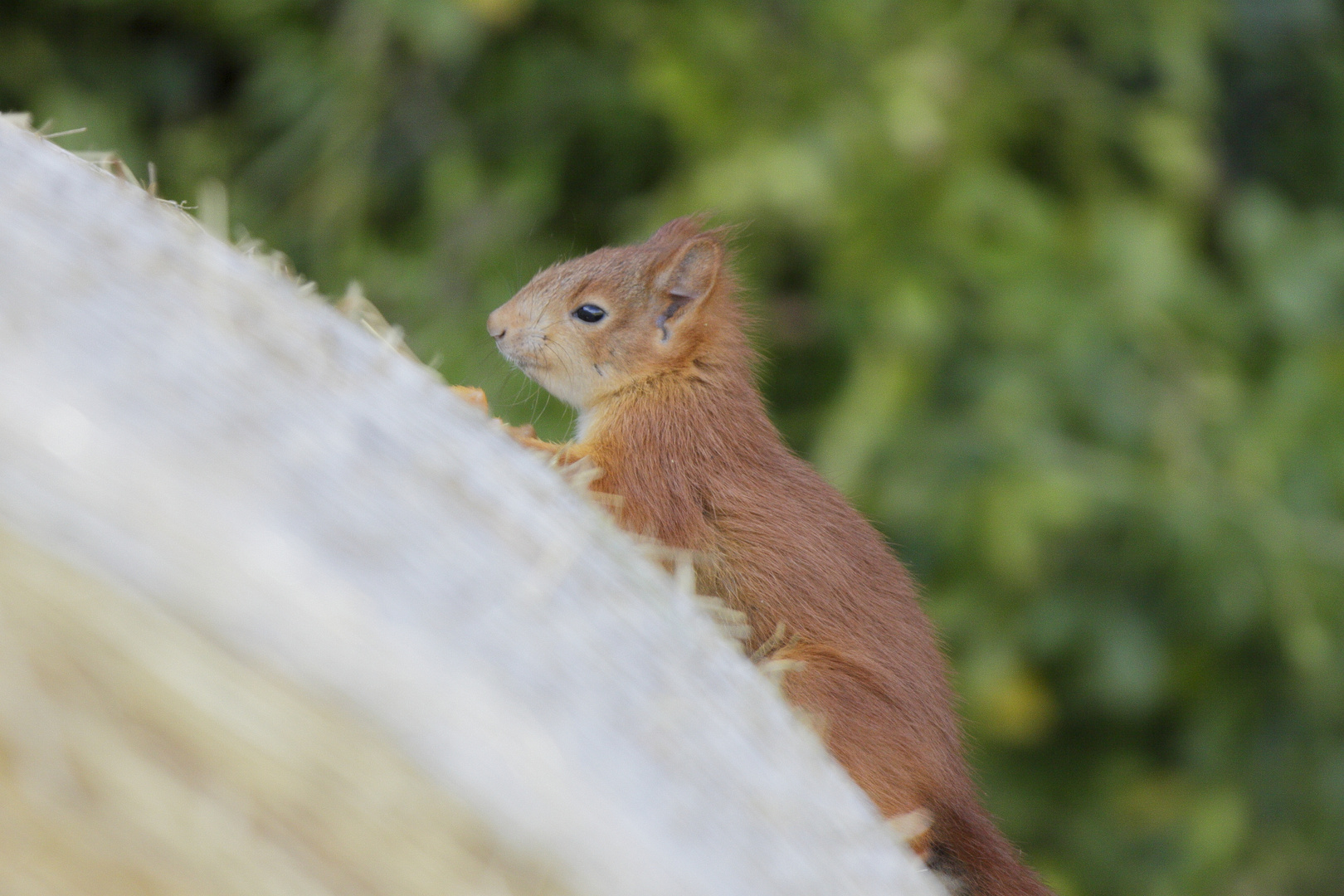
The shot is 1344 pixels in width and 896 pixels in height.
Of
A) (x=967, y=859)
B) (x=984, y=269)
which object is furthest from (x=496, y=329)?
(x=984, y=269)

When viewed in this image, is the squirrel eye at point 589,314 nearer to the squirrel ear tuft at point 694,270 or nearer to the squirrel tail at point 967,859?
the squirrel ear tuft at point 694,270

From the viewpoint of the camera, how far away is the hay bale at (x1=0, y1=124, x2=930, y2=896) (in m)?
0.57

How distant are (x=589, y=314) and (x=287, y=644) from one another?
2.75ft

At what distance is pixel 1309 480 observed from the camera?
2545 mm

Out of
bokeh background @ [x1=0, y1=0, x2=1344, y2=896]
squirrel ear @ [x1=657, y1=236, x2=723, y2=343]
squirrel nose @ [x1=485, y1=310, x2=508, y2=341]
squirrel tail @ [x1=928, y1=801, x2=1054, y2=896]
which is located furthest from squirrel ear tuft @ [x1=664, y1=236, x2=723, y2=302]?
bokeh background @ [x1=0, y1=0, x2=1344, y2=896]

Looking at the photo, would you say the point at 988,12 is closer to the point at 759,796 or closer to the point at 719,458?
the point at 719,458

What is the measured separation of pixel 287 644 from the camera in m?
0.56

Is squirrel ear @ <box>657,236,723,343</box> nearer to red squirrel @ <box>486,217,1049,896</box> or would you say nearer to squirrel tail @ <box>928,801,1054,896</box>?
red squirrel @ <box>486,217,1049,896</box>

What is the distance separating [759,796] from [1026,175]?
2.33 m

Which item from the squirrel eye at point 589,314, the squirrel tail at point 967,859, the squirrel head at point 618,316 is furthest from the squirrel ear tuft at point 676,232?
the squirrel tail at point 967,859

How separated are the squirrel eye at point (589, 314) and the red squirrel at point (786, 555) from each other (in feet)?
0.17

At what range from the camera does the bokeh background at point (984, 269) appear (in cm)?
238

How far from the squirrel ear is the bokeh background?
0.93 m

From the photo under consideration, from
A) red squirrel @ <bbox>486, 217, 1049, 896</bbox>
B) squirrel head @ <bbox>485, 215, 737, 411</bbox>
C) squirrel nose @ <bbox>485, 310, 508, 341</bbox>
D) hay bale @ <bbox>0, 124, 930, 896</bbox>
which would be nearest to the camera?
hay bale @ <bbox>0, 124, 930, 896</bbox>
